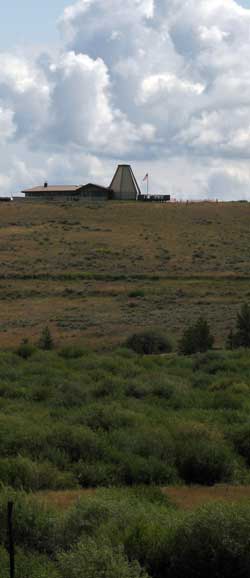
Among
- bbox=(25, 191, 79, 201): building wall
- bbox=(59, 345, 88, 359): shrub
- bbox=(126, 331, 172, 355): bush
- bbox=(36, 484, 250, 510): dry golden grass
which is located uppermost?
bbox=(25, 191, 79, 201): building wall

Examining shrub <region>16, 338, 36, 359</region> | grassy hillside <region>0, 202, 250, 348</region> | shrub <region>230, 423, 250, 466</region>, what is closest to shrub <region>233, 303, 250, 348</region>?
grassy hillside <region>0, 202, 250, 348</region>

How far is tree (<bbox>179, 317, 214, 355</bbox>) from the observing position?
36656 millimetres

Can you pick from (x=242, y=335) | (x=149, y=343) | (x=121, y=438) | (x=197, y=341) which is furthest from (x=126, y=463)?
(x=149, y=343)

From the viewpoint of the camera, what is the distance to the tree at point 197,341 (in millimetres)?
36656

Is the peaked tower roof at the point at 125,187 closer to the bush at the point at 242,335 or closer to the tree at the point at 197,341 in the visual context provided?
the bush at the point at 242,335

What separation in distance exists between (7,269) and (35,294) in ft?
37.5

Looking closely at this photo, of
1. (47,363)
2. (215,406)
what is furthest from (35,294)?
(215,406)

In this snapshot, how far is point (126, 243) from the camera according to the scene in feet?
277

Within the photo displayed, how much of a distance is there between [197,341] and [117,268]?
3660 centimetres

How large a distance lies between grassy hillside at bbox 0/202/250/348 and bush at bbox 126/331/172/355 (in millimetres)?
1858

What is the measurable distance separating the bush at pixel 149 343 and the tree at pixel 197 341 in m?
1.66

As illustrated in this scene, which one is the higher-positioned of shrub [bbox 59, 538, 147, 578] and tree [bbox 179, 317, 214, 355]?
shrub [bbox 59, 538, 147, 578]

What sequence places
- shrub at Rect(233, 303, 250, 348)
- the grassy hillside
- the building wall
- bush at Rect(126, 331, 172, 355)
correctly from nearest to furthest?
shrub at Rect(233, 303, 250, 348) → bush at Rect(126, 331, 172, 355) → the grassy hillside → the building wall

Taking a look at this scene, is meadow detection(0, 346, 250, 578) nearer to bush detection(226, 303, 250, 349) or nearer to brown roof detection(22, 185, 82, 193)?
bush detection(226, 303, 250, 349)
